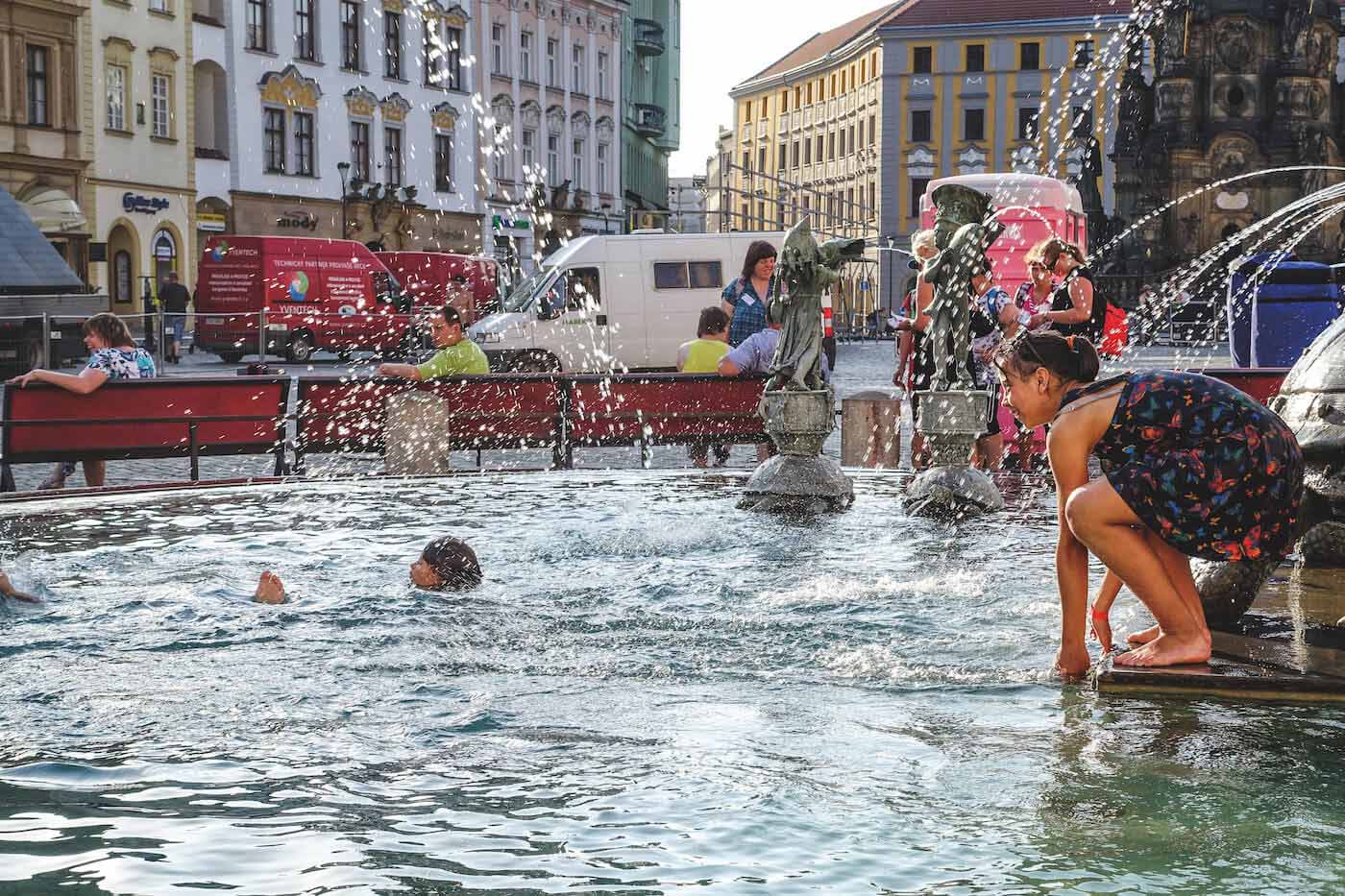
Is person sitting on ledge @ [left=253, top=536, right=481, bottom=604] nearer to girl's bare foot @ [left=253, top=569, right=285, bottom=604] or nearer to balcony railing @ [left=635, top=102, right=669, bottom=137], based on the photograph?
girl's bare foot @ [left=253, top=569, right=285, bottom=604]

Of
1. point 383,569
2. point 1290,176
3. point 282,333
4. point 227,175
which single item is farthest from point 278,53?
point 383,569

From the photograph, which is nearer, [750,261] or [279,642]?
[279,642]

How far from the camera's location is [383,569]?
328 inches

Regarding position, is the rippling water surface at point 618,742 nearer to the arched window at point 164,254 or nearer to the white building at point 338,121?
the arched window at point 164,254

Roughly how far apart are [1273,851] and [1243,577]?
224cm

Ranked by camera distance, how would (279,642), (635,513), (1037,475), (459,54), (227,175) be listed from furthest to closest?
(459,54), (227,175), (1037,475), (635,513), (279,642)

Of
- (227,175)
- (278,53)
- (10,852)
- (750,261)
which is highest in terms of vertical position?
(278,53)

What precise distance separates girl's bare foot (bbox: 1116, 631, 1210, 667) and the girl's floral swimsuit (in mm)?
306

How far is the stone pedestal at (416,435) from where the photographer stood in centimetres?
1269

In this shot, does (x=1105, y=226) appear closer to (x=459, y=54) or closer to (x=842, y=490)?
(x=459, y=54)

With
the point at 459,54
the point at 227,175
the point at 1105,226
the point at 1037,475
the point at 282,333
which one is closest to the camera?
the point at 1037,475

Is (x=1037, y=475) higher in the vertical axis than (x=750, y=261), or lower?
lower

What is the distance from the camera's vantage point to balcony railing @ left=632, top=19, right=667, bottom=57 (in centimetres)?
7588

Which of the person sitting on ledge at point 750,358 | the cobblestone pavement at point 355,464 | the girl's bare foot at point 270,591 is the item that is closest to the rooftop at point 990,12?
the cobblestone pavement at point 355,464
